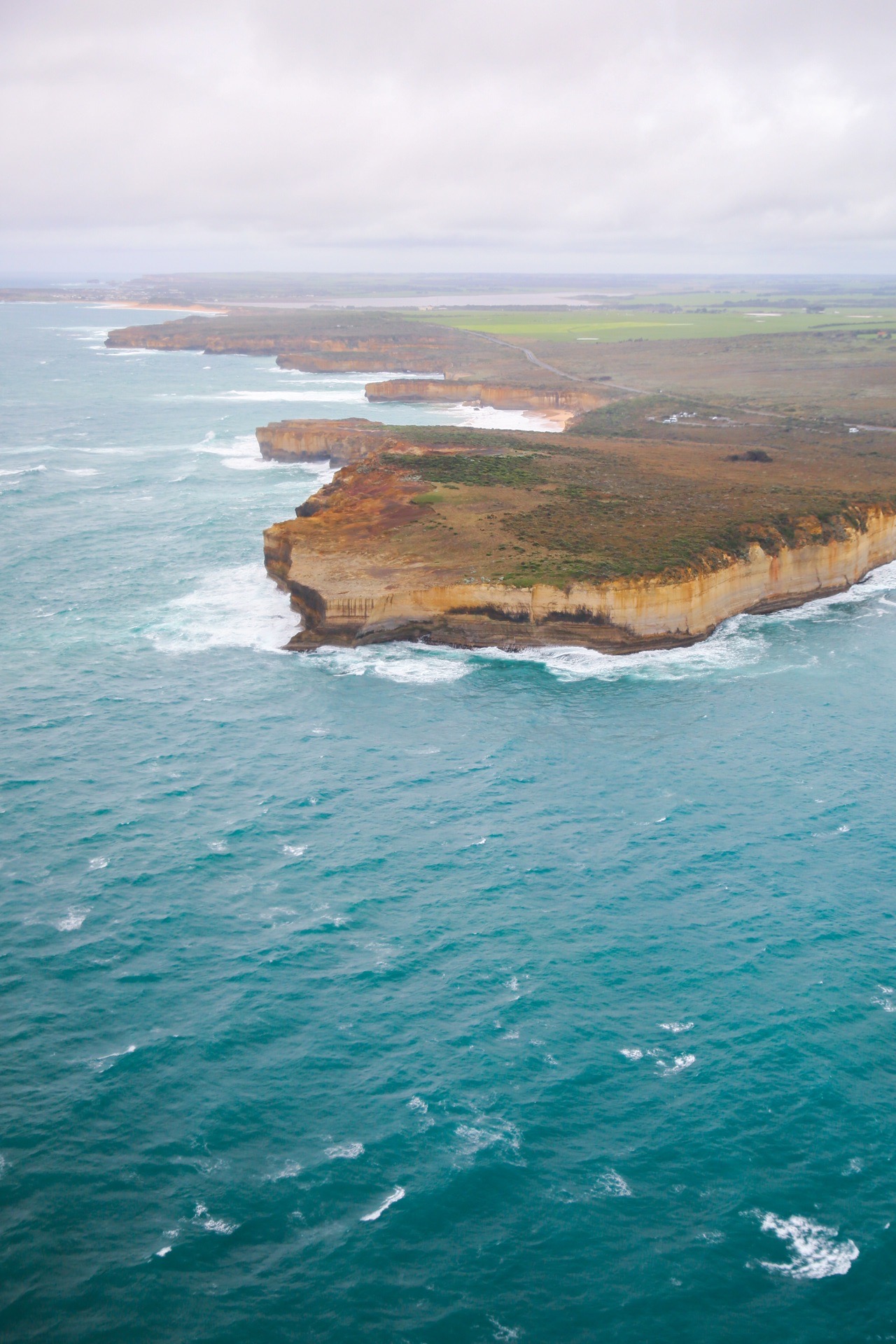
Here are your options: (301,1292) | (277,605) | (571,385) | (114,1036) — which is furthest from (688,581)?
(571,385)

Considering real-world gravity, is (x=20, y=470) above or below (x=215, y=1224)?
above

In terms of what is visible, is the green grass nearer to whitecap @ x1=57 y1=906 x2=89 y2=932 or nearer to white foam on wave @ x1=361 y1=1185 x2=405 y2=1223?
whitecap @ x1=57 y1=906 x2=89 y2=932

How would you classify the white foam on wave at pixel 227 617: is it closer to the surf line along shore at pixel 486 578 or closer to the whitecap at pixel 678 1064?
the surf line along shore at pixel 486 578

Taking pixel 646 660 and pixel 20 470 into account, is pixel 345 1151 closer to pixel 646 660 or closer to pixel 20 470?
pixel 646 660

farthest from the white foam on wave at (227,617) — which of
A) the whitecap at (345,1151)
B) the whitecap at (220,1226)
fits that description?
the whitecap at (220,1226)

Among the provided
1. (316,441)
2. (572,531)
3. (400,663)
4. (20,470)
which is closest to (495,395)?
(316,441)

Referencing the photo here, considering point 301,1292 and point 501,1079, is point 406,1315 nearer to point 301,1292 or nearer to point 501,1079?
point 301,1292

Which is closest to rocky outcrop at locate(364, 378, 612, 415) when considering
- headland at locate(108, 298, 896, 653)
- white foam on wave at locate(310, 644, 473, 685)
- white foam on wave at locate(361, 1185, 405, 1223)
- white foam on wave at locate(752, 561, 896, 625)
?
headland at locate(108, 298, 896, 653)
